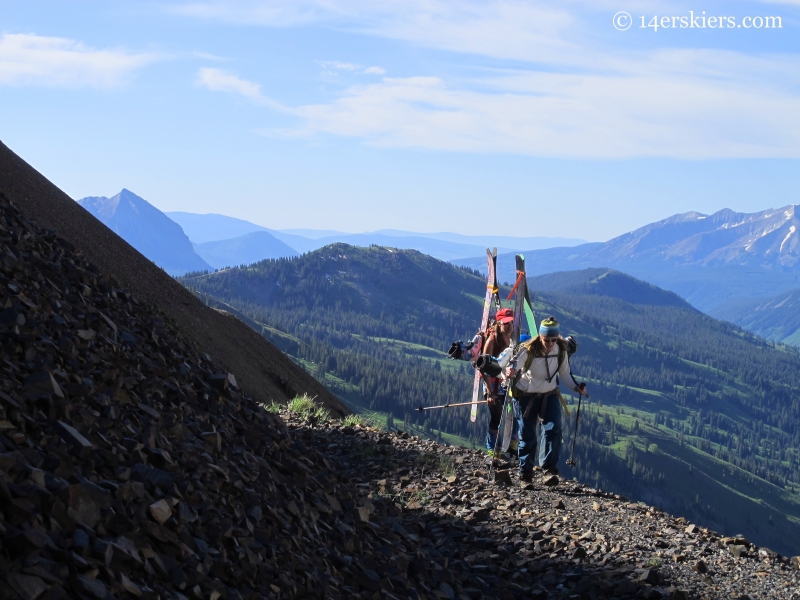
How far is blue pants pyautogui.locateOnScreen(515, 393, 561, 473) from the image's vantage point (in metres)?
14.3

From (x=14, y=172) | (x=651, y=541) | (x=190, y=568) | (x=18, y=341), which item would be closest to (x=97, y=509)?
(x=190, y=568)

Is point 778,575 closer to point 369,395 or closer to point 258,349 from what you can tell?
point 258,349

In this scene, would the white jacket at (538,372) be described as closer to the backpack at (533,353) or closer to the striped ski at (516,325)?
the backpack at (533,353)

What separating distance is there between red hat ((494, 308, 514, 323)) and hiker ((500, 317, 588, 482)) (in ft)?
8.54

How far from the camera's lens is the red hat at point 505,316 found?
17.4 metres

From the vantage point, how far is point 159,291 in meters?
32.5

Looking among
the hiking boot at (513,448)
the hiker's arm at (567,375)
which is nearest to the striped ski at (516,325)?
the hiking boot at (513,448)

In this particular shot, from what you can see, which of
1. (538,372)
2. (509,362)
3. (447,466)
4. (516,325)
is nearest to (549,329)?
(538,372)

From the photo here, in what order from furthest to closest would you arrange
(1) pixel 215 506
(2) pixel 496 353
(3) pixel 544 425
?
1. (2) pixel 496 353
2. (3) pixel 544 425
3. (1) pixel 215 506

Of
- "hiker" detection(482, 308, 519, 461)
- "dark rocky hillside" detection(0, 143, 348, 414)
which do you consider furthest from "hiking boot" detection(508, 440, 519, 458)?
"dark rocky hillside" detection(0, 143, 348, 414)

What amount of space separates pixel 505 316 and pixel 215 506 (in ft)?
36.2

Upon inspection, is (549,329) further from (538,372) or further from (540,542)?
(540,542)

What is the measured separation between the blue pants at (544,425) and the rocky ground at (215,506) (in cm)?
86

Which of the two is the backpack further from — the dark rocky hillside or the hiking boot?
the dark rocky hillside
